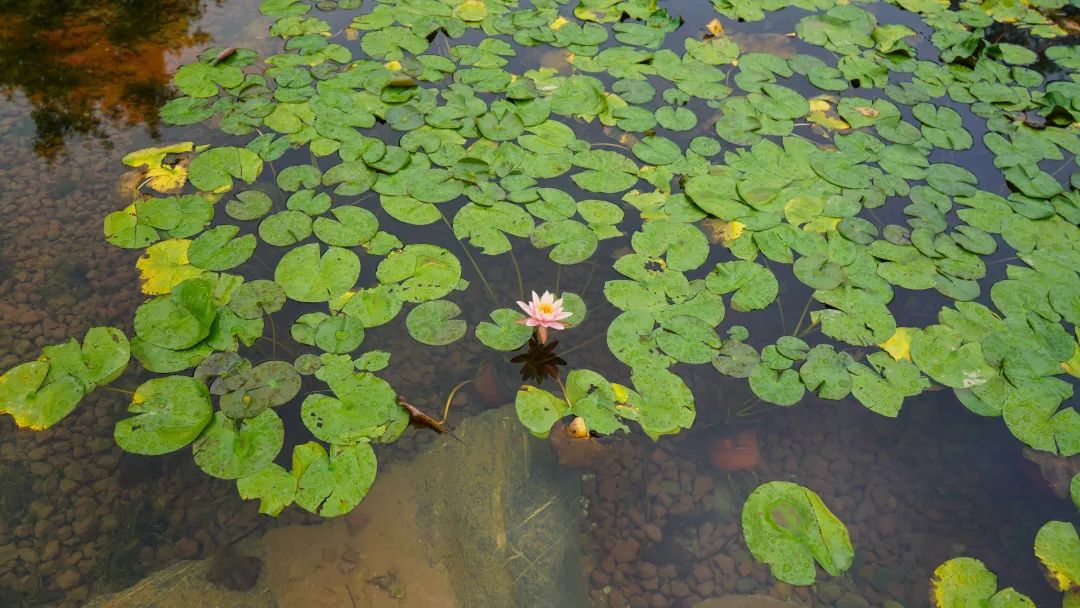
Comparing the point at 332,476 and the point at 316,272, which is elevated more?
the point at 316,272

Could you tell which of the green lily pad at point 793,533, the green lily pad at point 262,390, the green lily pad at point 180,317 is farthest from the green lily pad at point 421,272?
the green lily pad at point 793,533

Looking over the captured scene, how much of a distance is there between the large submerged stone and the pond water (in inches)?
0.6

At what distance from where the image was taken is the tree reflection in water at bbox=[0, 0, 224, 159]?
152 inches

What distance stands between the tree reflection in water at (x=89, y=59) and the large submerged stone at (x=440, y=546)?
2606mm

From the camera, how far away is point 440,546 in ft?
8.00

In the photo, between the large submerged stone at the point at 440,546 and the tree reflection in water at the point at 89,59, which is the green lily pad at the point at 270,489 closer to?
the large submerged stone at the point at 440,546

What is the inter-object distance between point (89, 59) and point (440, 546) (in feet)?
12.6

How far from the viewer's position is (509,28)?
4.51 metres

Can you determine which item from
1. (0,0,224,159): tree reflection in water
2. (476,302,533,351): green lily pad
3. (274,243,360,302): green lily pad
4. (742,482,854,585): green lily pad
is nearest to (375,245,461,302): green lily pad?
(274,243,360,302): green lily pad

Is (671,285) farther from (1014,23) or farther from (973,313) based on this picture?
(1014,23)

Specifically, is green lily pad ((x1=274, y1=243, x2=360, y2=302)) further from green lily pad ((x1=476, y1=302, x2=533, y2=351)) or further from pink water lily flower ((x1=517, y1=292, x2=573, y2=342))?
Result: pink water lily flower ((x1=517, y1=292, x2=573, y2=342))

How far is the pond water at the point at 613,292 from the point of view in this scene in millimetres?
2443

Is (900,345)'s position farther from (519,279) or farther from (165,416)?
(165,416)

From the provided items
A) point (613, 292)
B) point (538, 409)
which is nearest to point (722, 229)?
point (613, 292)
